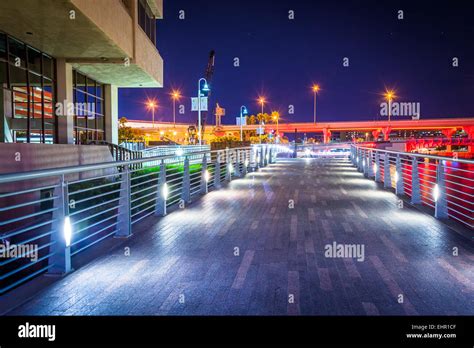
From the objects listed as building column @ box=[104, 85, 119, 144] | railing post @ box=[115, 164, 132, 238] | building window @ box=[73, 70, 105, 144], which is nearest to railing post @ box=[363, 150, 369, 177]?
building window @ box=[73, 70, 105, 144]

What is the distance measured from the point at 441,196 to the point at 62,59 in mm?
16244

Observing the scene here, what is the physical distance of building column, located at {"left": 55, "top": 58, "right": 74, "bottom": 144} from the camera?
1875 centimetres

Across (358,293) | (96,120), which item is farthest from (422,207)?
(96,120)

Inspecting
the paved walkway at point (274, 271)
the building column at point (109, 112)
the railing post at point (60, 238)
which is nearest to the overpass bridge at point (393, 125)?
the building column at point (109, 112)

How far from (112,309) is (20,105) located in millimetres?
15227

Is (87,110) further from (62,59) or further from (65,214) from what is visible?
(65,214)

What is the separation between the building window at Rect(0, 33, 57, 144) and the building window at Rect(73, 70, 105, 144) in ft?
9.28

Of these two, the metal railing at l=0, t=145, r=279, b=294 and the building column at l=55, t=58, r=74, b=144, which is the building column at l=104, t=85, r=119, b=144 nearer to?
the building column at l=55, t=58, r=74, b=144

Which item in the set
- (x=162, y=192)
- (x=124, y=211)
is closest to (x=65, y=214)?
(x=124, y=211)

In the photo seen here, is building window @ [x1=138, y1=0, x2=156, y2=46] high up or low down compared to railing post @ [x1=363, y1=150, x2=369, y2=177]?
up

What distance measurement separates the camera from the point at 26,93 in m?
16.7

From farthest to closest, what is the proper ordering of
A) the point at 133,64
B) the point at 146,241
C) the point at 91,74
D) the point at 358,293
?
the point at 91,74, the point at 133,64, the point at 146,241, the point at 358,293

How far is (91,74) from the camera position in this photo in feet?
73.6

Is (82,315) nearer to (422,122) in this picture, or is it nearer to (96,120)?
(96,120)
